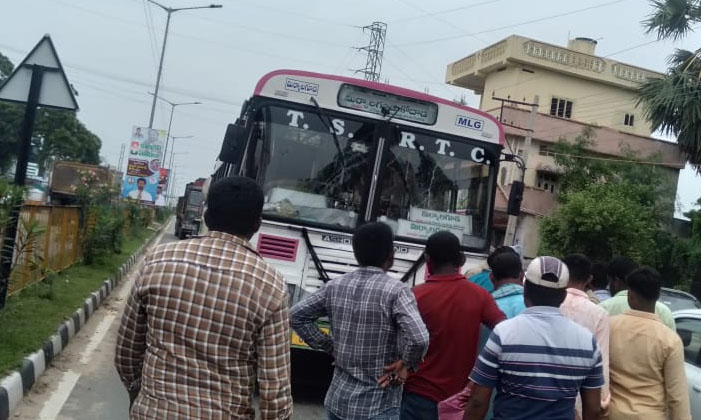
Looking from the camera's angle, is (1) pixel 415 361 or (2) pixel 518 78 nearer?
(1) pixel 415 361

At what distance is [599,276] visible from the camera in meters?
5.82

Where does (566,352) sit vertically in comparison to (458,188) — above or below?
below

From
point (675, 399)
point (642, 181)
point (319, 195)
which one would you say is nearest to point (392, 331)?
point (675, 399)

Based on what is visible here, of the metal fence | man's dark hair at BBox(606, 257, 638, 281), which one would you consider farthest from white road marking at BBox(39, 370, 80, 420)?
man's dark hair at BBox(606, 257, 638, 281)

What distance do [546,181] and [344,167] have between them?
94.9ft

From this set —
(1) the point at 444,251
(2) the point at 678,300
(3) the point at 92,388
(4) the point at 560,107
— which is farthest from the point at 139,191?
(1) the point at 444,251

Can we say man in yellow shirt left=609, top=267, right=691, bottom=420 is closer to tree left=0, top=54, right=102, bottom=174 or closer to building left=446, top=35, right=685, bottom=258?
building left=446, top=35, right=685, bottom=258

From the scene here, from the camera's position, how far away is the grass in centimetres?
701

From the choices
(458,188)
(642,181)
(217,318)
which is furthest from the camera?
(642,181)

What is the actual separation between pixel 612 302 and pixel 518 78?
118ft

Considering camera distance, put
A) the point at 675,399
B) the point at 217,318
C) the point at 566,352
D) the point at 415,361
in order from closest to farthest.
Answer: the point at 217,318 → the point at 566,352 → the point at 415,361 → the point at 675,399

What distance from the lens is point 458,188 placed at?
24.9 feet

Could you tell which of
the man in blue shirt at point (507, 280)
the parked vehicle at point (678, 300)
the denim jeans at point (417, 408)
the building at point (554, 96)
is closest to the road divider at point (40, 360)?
the denim jeans at point (417, 408)

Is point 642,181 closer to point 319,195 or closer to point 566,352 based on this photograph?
point 319,195
